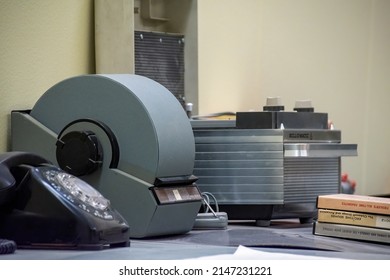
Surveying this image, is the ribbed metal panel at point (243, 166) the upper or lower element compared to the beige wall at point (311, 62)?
lower

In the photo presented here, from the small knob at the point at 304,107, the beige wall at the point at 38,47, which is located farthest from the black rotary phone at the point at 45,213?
the small knob at the point at 304,107

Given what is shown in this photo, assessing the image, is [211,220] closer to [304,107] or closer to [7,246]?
[304,107]

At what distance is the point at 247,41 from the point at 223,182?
0.72 m

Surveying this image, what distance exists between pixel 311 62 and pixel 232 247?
1.28 metres

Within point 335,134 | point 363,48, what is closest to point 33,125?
point 335,134

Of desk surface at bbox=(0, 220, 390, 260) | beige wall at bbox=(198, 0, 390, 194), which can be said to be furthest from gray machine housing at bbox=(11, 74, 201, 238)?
beige wall at bbox=(198, 0, 390, 194)

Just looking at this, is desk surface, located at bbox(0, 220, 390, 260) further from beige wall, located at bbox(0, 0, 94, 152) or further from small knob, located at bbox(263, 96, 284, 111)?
beige wall, located at bbox(0, 0, 94, 152)

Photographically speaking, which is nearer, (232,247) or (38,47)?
(232,247)

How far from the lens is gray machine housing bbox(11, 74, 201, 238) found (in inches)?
49.6

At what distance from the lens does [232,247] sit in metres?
1.19

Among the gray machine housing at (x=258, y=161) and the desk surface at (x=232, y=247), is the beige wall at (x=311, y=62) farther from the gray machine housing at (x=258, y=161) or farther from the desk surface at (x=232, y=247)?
the desk surface at (x=232, y=247)

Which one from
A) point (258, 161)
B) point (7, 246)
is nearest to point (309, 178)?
point (258, 161)

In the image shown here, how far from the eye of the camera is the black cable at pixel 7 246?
106cm

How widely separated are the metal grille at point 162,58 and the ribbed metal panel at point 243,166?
0.33m
